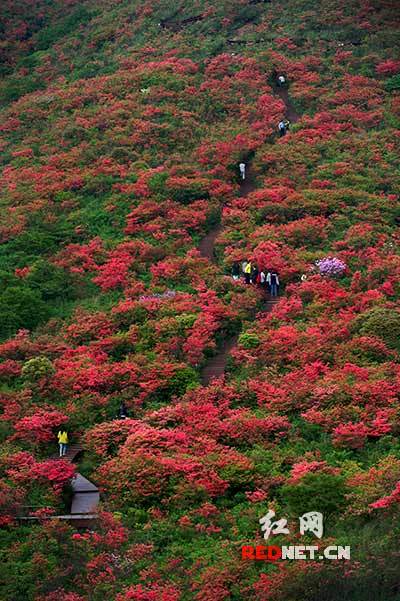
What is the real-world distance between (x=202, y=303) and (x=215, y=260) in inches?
175

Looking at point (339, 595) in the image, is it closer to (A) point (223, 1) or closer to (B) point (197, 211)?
(B) point (197, 211)

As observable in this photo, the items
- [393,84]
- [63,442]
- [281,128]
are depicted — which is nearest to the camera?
[63,442]

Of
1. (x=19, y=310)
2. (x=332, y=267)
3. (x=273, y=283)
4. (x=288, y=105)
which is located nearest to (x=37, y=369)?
(x=19, y=310)

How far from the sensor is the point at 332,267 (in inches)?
1455

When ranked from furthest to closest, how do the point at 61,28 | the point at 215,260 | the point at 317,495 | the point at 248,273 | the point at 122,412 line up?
the point at 61,28
the point at 215,260
the point at 248,273
the point at 122,412
the point at 317,495

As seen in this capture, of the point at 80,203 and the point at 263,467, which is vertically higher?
the point at 80,203

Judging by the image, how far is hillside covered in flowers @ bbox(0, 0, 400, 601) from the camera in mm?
24219

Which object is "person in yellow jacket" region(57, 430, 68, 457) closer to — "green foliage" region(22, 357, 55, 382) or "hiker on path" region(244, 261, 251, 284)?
"green foliage" region(22, 357, 55, 382)

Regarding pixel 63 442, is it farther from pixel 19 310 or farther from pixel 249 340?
pixel 19 310

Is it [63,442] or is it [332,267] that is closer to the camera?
[63,442]

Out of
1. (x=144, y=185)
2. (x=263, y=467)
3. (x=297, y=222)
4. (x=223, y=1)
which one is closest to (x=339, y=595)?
(x=263, y=467)

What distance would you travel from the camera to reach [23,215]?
44.9 meters

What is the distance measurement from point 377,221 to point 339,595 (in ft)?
71.3

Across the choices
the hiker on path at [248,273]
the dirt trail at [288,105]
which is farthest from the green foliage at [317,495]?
the dirt trail at [288,105]
